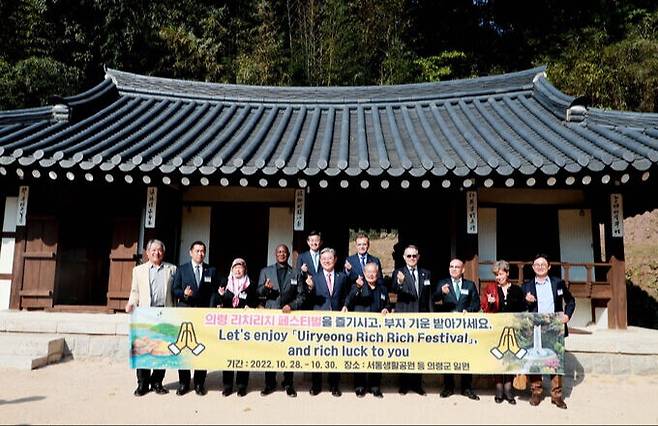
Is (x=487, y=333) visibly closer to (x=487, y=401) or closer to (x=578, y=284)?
(x=487, y=401)

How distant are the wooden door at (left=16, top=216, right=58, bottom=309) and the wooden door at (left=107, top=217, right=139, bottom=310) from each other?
0.81 m

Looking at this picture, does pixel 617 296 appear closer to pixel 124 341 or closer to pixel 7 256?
pixel 124 341

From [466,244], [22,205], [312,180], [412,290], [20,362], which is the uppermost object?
[312,180]

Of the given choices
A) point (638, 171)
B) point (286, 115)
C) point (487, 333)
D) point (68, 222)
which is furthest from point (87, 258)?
point (638, 171)

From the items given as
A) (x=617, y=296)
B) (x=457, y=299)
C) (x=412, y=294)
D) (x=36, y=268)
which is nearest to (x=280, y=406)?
(x=412, y=294)

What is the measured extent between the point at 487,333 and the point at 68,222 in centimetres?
634

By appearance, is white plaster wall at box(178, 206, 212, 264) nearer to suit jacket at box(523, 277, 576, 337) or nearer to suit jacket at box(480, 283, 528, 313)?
suit jacket at box(480, 283, 528, 313)

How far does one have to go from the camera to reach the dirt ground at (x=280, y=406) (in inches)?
163

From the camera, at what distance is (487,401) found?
15.7 ft

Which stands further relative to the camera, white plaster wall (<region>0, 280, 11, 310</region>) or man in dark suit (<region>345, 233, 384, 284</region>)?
white plaster wall (<region>0, 280, 11, 310</region>)

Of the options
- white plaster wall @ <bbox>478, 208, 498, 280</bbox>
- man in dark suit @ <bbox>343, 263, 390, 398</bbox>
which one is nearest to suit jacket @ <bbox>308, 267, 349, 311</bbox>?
man in dark suit @ <bbox>343, 263, 390, 398</bbox>

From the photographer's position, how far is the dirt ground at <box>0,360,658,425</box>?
4.15 meters

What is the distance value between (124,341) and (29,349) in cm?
107

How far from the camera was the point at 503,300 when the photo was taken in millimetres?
5004
